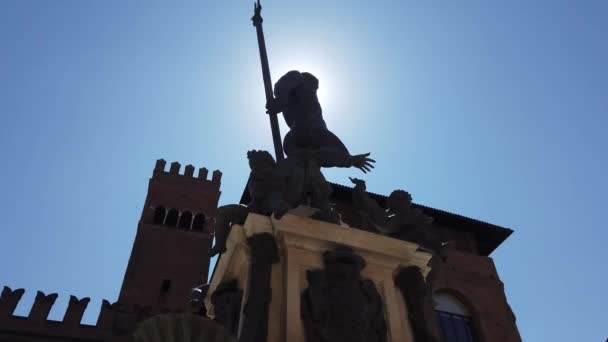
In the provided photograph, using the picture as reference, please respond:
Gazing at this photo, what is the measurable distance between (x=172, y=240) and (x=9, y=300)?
10.5 meters

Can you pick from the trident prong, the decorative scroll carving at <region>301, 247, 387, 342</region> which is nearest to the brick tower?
the trident prong

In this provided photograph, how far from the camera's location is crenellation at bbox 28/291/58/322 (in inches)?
668

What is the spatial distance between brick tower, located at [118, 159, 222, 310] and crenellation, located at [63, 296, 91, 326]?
4807 mm

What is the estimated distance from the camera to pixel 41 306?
17375 millimetres

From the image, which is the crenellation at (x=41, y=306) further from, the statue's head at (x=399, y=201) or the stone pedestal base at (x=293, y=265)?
the statue's head at (x=399, y=201)

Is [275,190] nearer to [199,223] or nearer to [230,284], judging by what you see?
[230,284]

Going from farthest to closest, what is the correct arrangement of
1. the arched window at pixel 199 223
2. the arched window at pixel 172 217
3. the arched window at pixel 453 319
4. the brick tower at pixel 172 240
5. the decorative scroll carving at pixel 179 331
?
1. the arched window at pixel 199 223
2. the arched window at pixel 172 217
3. the brick tower at pixel 172 240
4. the arched window at pixel 453 319
5. the decorative scroll carving at pixel 179 331

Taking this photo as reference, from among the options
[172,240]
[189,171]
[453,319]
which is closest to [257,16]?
[453,319]

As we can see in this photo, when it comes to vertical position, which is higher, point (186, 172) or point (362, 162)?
point (186, 172)

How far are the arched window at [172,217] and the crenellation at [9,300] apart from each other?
1150 cm

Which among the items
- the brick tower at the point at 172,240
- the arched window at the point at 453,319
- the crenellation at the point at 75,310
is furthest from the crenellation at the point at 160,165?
the arched window at the point at 453,319

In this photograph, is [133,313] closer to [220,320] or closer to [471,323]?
[471,323]

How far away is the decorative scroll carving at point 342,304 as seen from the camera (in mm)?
2396

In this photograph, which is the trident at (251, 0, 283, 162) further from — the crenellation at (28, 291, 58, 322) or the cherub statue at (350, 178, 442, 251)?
the crenellation at (28, 291, 58, 322)
